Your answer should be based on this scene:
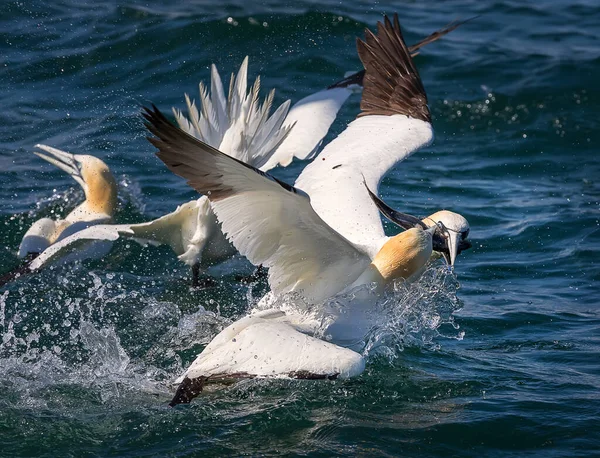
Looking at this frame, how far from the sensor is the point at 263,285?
23.1ft

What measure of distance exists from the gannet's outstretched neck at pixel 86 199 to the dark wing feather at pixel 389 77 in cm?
229

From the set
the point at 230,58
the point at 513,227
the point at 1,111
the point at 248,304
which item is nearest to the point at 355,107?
the point at 230,58

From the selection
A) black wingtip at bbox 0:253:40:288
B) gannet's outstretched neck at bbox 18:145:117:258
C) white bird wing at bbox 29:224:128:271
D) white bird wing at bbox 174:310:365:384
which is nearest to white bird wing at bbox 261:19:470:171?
white bird wing at bbox 29:224:128:271

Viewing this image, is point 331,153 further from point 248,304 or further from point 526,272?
point 526,272

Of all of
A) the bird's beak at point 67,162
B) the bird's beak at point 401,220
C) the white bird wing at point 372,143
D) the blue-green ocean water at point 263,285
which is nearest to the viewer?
the blue-green ocean water at point 263,285

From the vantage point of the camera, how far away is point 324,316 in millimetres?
5246

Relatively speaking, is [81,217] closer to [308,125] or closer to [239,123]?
[308,125]

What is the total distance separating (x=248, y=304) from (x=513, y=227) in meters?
2.85

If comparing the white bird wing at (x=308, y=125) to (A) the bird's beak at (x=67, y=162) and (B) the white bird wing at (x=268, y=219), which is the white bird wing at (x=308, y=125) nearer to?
(B) the white bird wing at (x=268, y=219)

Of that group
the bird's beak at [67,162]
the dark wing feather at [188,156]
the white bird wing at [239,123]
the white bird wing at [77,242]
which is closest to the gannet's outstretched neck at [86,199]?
the bird's beak at [67,162]

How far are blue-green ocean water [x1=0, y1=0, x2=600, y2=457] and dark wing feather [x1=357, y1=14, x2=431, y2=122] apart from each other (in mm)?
1303

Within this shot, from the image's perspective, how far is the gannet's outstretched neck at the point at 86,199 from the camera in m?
7.56

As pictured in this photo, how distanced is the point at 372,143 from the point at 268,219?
195 centimetres

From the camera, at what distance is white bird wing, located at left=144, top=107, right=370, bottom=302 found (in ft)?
14.5
